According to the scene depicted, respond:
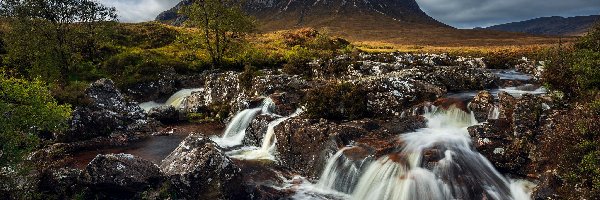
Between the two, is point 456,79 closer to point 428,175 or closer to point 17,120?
point 428,175

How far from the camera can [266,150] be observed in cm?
2927

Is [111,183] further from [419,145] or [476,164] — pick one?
[476,164]

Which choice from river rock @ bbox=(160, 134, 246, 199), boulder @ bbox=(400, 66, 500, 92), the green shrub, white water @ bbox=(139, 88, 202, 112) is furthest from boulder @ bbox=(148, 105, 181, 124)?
the green shrub

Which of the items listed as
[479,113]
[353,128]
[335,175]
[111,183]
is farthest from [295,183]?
[479,113]

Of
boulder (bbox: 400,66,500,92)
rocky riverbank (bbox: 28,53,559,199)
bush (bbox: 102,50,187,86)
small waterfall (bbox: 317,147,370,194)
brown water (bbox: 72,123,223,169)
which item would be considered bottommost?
small waterfall (bbox: 317,147,370,194)

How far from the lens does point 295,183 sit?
23.5 m

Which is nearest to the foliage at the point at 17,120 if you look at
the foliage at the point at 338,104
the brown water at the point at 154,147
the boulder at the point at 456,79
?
the brown water at the point at 154,147

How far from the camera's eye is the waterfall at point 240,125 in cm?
3341

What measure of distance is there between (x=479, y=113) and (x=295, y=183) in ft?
42.3

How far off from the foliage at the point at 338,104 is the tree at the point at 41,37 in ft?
115

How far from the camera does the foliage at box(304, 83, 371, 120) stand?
28734mm

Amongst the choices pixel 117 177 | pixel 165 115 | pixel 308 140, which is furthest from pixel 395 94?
pixel 165 115

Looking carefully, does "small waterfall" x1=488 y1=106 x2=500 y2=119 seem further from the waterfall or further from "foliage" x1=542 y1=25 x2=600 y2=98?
the waterfall

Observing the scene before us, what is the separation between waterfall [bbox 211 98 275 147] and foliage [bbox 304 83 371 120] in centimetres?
648
